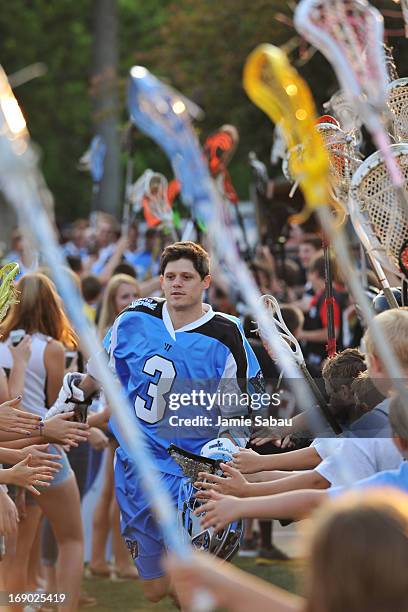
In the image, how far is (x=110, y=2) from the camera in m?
30.0

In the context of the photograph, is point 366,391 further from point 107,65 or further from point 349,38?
point 107,65

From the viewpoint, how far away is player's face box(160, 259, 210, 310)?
6.48 metres

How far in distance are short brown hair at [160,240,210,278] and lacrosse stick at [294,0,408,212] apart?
8.25 ft

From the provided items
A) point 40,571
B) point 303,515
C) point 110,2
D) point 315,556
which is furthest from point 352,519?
point 110,2

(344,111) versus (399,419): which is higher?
(344,111)

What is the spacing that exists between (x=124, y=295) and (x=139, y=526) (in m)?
2.80

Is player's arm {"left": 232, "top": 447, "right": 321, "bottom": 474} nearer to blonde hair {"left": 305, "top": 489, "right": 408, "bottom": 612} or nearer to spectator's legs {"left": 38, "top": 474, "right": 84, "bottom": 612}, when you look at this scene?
spectator's legs {"left": 38, "top": 474, "right": 84, "bottom": 612}

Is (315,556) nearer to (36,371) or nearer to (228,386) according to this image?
(228,386)

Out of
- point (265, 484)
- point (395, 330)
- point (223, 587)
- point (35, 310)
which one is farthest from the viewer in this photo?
point (35, 310)

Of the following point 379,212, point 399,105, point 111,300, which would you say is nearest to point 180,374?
point 379,212

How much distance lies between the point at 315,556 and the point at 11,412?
11.5 feet

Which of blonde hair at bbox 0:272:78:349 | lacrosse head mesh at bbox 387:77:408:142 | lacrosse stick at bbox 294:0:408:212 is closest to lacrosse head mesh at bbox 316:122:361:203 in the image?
lacrosse head mesh at bbox 387:77:408:142

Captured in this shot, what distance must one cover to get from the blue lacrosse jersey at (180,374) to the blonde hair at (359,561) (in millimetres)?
3063

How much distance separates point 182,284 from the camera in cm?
653
